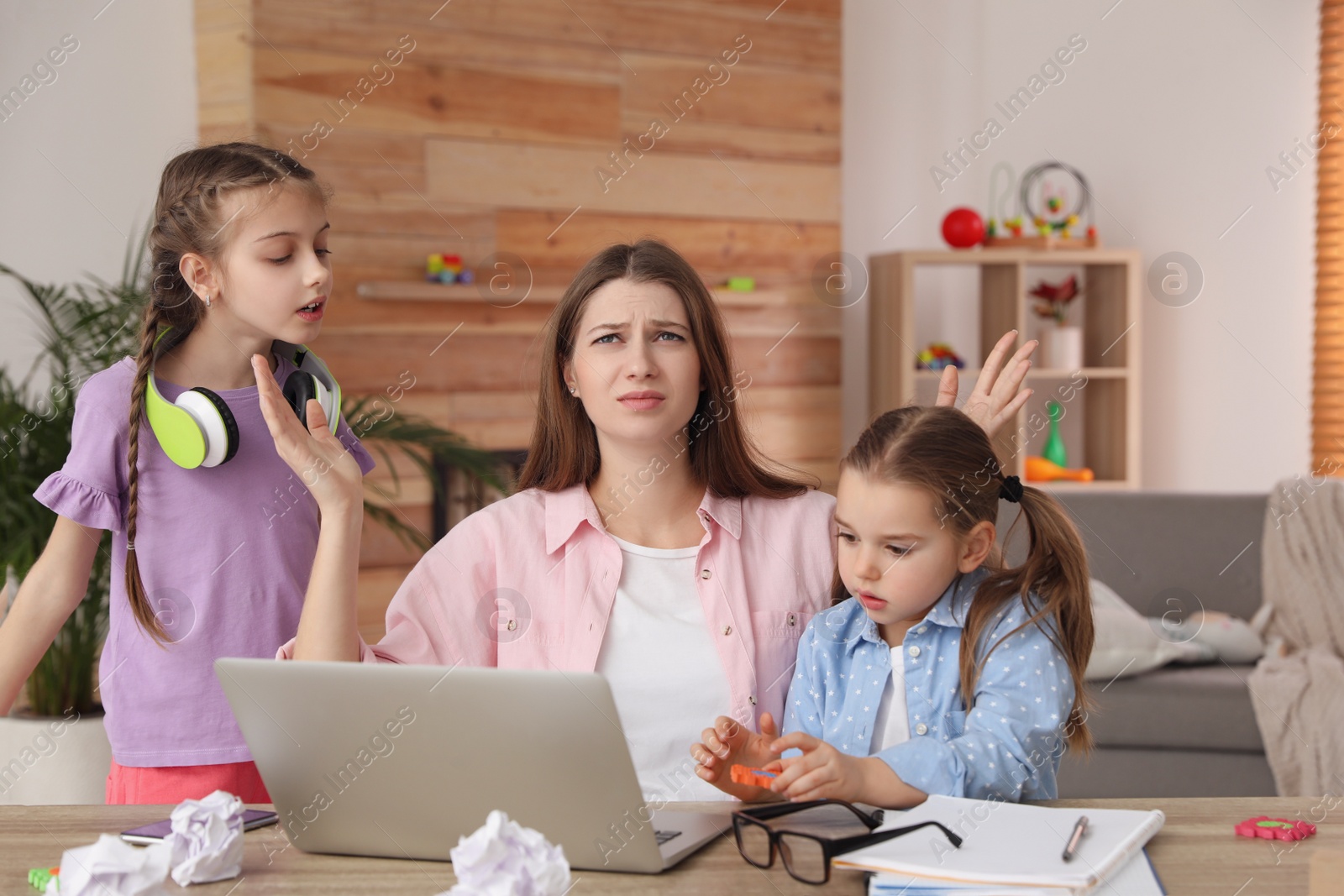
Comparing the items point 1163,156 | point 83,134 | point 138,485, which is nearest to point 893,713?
point 138,485

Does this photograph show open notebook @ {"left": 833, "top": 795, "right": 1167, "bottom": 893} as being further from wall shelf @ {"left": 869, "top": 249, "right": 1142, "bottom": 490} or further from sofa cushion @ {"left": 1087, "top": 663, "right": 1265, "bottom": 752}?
wall shelf @ {"left": 869, "top": 249, "right": 1142, "bottom": 490}

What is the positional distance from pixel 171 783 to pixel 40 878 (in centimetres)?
59

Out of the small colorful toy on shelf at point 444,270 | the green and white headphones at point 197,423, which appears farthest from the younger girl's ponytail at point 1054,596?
the small colorful toy on shelf at point 444,270

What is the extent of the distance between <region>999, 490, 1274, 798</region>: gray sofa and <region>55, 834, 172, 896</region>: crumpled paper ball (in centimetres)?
208

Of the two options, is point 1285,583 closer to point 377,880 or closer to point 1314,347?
point 1314,347

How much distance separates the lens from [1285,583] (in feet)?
10.7

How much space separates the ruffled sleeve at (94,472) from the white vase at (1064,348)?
13.1 feet

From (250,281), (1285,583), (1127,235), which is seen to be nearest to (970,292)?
(1127,235)

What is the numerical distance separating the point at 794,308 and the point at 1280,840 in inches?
152

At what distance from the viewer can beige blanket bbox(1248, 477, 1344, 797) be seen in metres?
2.86

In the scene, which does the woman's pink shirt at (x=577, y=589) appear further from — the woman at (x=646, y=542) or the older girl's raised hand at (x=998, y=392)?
the older girl's raised hand at (x=998, y=392)

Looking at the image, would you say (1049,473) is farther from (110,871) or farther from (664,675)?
(110,871)

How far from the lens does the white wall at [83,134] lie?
336cm

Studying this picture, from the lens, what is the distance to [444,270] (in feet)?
12.7
